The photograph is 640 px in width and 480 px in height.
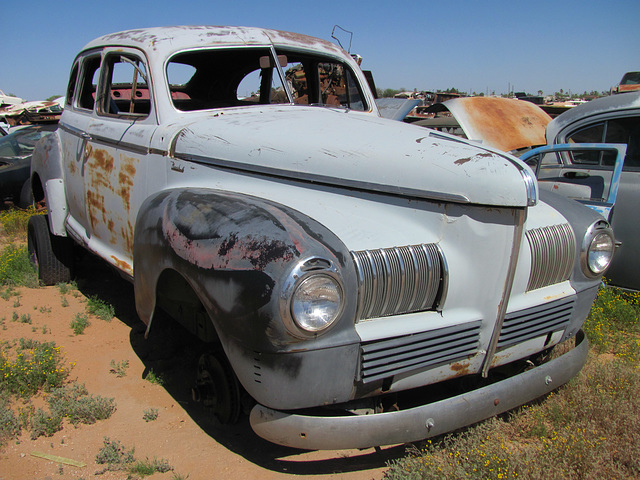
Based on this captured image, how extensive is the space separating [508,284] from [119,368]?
2.43 metres

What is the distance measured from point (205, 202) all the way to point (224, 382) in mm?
852

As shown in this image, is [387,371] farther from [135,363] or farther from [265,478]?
[135,363]

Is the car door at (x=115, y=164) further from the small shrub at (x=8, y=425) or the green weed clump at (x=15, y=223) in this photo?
the green weed clump at (x=15, y=223)

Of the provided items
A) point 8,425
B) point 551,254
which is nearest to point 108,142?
point 8,425

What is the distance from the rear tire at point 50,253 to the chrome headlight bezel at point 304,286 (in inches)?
141

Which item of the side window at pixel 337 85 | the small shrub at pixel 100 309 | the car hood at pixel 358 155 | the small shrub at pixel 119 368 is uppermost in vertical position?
the side window at pixel 337 85

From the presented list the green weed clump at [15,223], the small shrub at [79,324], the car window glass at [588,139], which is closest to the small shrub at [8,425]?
the small shrub at [79,324]

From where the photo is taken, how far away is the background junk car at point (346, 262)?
1.89 meters

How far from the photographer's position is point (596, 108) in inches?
176

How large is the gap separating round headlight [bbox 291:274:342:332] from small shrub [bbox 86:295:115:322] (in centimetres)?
279

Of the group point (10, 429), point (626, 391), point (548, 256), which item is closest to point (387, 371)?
point (548, 256)

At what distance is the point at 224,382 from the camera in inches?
97.5


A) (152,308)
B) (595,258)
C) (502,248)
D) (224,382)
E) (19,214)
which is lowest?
(19,214)

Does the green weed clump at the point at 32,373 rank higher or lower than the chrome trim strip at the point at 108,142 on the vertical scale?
lower
